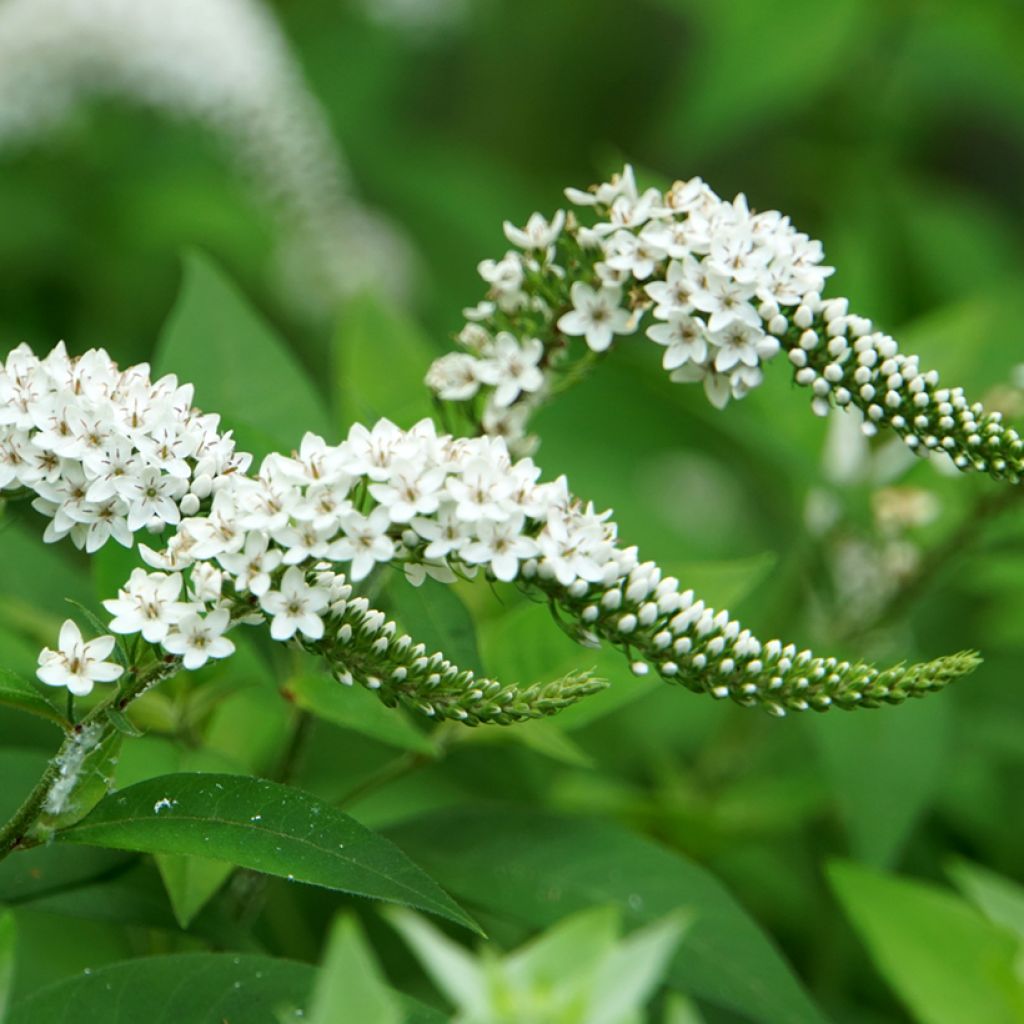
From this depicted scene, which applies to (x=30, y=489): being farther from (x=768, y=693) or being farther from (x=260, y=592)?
(x=768, y=693)

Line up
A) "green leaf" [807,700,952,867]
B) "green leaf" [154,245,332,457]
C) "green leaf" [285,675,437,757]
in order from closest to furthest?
1. "green leaf" [285,675,437,757]
2. "green leaf" [154,245,332,457]
3. "green leaf" [807,700,952,867]

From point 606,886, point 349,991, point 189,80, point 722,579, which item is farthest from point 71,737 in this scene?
point 189,80

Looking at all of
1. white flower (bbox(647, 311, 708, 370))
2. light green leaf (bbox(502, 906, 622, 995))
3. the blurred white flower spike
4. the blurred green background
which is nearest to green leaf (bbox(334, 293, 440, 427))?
the blurred green background

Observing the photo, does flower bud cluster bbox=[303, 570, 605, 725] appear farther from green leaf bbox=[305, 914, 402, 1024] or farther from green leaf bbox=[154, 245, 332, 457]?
green leaf bbox=[154, 245, 332, 457]

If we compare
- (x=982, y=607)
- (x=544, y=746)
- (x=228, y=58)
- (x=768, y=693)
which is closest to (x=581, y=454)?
(x=982, y=607)

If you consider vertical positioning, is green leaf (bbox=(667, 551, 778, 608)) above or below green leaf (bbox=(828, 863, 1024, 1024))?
above

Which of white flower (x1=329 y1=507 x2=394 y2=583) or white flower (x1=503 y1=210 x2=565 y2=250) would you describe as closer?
white flower (x1=329 y1=507 x2=394 y2=583)
